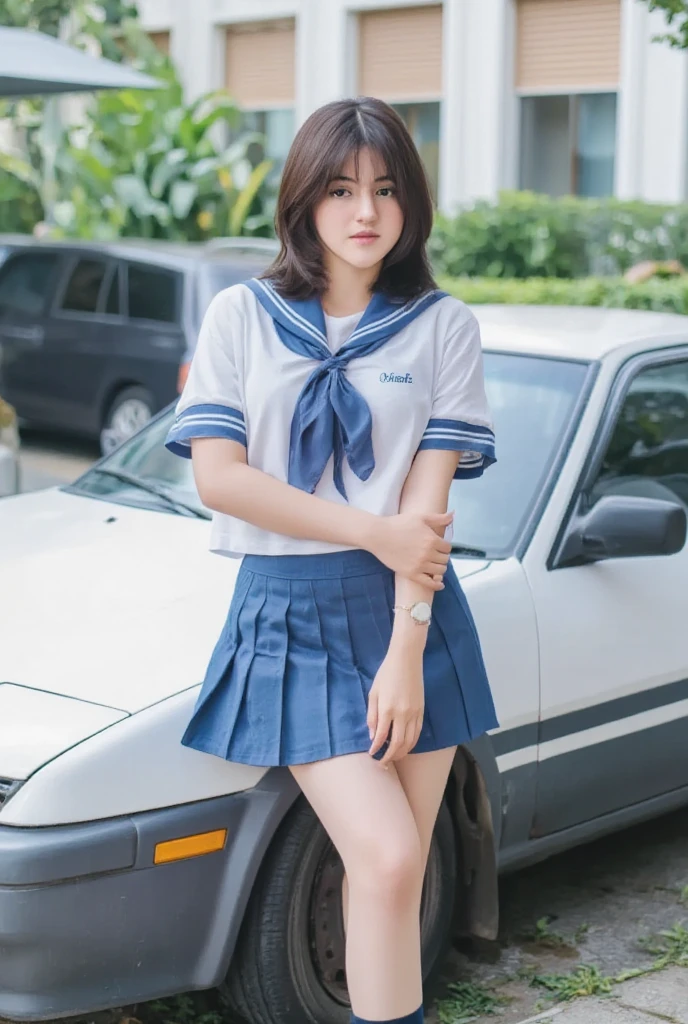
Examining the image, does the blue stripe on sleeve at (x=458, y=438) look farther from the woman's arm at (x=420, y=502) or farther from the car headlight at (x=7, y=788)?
the car headlight at (x=7, y=788)

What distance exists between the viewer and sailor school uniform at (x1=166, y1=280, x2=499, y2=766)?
266 centimetres

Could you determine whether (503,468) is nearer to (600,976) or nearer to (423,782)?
(600,976)

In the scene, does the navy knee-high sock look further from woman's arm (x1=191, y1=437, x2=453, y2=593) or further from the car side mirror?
the car side mirror

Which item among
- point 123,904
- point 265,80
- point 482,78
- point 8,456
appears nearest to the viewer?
point 123,904

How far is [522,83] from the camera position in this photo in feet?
53.9

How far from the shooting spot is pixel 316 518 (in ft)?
8.56

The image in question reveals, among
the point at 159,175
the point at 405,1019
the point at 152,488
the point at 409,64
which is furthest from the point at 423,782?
the point at 409,64

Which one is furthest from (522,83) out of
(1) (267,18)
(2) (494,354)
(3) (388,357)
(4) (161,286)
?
(3) (388,357)

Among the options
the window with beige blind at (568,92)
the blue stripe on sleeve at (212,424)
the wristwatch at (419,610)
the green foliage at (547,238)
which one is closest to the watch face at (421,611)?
the wristwatch at (419,610)

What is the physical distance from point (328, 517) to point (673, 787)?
1.94 m

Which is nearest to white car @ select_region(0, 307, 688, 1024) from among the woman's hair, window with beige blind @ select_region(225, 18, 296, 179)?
the woman's hair

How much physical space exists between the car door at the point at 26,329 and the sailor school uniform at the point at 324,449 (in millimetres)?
9155

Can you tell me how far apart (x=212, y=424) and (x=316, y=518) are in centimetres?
24

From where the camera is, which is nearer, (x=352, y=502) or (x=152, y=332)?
(x=352, y=502)
